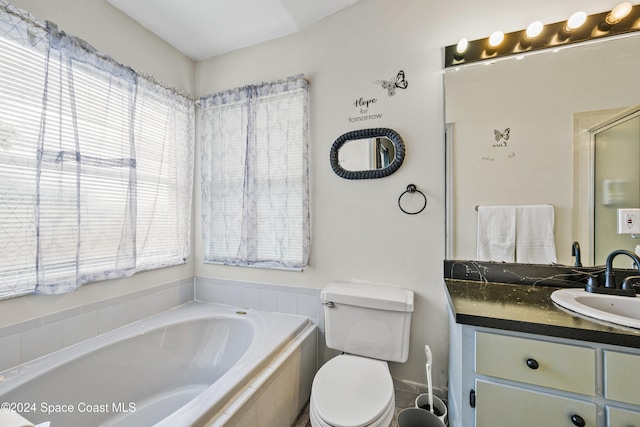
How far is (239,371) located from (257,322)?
1.73 feet

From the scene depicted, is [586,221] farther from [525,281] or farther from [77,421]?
[77,421]

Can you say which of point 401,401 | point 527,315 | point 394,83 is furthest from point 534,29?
point 401,401

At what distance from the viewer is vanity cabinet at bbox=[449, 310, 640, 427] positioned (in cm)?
86

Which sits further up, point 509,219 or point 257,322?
point 509,219

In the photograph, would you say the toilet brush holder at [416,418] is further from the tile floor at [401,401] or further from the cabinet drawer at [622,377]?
the cabinet drawer at [622,377]

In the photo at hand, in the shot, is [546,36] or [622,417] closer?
[622,417]

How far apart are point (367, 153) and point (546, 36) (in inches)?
42.0

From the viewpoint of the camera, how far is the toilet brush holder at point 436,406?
4.55 feet

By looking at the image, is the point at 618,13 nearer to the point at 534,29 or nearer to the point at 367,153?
the point at 534,29

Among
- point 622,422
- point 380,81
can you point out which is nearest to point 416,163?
point 380,81

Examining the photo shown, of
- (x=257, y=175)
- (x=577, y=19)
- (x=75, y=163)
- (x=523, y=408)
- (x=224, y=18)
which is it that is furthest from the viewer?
(x=257, y=175)

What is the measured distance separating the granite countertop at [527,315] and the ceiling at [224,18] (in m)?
1.89

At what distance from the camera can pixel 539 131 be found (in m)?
1.36

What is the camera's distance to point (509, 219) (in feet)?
4.66
